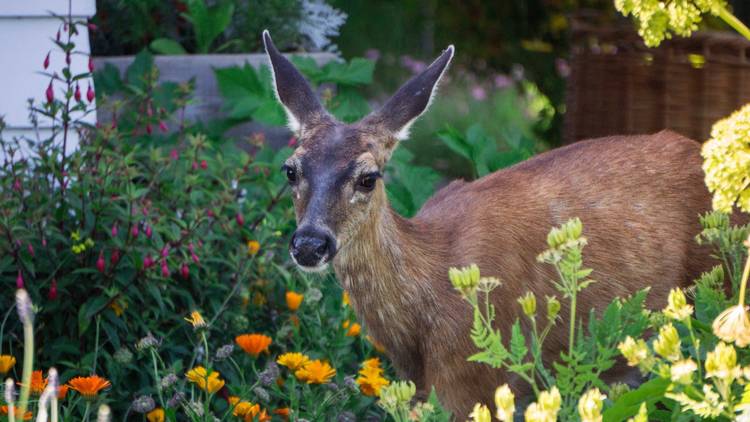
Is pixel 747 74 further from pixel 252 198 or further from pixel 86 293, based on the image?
pixel 86 293

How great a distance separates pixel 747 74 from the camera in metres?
5.32

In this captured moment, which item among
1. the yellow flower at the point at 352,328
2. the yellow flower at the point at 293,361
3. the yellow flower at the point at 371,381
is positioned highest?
the yellow flower at the point at 293,361

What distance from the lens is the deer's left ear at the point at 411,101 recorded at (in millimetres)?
4266

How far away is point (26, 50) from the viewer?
233 inches

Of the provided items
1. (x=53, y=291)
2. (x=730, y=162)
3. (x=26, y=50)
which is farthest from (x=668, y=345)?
(x=26, y=50)

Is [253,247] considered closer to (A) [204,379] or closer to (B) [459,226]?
(B) [459,226]

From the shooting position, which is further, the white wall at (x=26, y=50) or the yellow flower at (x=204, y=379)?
the white wall at (x=26, y=50)

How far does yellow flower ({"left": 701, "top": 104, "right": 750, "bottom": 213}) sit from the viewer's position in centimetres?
268

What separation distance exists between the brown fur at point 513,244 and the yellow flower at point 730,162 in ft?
4.79

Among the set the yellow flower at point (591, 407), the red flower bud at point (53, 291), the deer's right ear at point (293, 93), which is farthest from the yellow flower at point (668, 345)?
the red flower bud at point (53, 291)

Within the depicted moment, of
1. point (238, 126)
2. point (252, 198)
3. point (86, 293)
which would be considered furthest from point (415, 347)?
point (238, 126)

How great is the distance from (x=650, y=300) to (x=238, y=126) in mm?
3261

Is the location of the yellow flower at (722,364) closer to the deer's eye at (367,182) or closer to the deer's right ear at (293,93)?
the deer's eye at (367,182)

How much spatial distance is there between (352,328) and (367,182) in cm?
94
